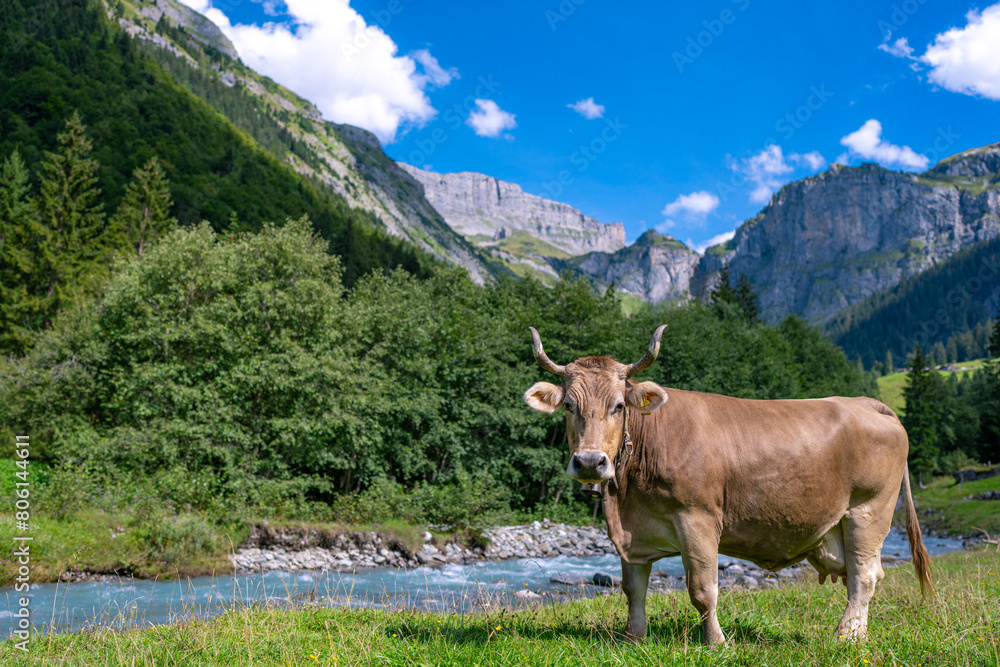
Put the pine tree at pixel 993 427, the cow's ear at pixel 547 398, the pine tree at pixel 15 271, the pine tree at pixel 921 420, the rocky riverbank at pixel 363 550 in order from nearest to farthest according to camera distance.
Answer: the cow's ear at pixel 547 398, the rocky riverbank at pixel 363 550, the pine tree at pixel 15 271, the pine tree at pixel 993 427, the pine tree at pixel 921 420

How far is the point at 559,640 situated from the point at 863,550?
3.16 m

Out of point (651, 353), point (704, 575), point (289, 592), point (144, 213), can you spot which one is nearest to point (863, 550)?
point (704, 575)

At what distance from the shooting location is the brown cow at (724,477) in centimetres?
495

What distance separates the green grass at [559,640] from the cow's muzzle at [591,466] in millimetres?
1349

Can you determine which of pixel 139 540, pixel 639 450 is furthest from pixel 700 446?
pixel 139 540

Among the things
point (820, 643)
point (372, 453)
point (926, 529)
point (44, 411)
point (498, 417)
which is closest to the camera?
point (820, 643)

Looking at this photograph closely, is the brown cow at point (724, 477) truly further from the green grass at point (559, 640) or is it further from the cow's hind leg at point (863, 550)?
the green grass at point (559, 640)

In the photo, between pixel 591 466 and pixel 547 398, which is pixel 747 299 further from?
pixel 591 466

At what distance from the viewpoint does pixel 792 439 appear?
5.46 meters

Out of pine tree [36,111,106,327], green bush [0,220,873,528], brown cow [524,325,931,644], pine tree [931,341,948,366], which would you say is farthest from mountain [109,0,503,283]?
pine tree [931,341,948,366]

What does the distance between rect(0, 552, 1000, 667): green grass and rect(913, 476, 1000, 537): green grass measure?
80.1 feet

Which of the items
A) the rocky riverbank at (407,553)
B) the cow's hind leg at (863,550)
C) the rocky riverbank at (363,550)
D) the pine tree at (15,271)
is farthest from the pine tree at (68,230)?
the cow's hind leg at (863,550)

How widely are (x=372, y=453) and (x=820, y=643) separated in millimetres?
22546

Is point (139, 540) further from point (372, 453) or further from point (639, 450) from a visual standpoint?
point (639, 450)
